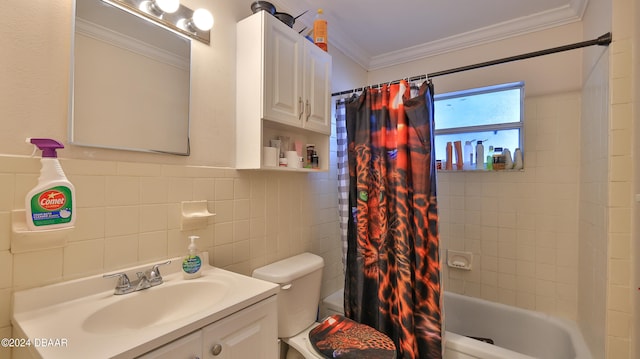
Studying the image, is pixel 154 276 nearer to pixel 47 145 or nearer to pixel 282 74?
pixel 47 145

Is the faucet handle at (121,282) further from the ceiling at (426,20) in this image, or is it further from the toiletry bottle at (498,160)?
the toiletry bottle at (498,160)

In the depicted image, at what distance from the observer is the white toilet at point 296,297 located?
1.47 m

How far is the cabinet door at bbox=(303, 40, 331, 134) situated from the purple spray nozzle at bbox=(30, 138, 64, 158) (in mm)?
1098

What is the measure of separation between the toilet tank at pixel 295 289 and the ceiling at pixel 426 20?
5.19ft

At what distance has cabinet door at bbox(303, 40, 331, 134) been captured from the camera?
1.65 meters

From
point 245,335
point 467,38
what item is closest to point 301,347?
point 245,335

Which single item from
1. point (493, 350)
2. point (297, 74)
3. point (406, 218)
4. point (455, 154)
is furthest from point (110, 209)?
point (455, 154)

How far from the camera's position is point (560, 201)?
196cm

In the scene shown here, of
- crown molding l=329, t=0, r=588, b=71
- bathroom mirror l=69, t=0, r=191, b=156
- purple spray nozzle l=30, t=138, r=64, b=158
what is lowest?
purple spray nozzle l=30, t=138, r=64, b=158

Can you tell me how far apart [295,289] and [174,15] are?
1463mm

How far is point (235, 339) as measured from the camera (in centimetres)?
94

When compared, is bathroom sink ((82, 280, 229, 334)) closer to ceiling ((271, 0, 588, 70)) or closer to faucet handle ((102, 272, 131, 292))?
faucet handle ((102, 272, 131, 292))

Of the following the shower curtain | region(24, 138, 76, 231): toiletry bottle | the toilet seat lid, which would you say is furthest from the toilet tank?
region(24, 138, 76, 231): toiletry bottle

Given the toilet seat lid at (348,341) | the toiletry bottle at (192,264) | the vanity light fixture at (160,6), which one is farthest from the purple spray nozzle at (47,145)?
the toilet seat lid at (348,341)
